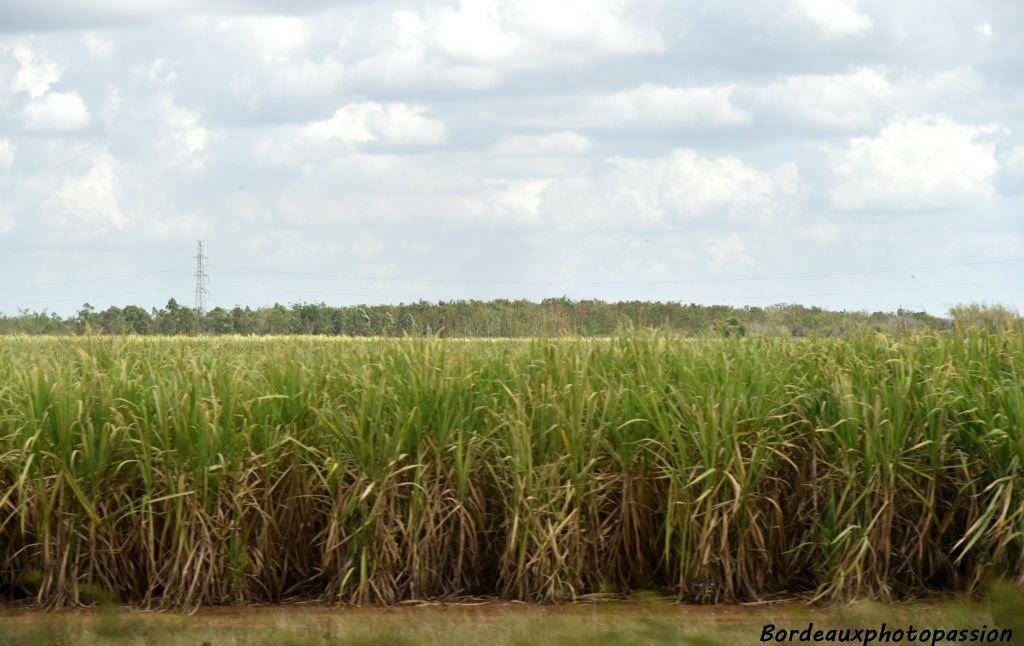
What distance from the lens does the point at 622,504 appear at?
Result: 5.98 metres

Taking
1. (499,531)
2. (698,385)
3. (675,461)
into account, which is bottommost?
(499,531)

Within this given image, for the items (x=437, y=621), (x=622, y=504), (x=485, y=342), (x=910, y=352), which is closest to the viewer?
(x=437, y=621)

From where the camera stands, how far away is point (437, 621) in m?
5.58

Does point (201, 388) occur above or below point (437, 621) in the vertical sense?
above

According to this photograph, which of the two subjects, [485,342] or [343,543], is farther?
[485,342]

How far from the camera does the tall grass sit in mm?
5863

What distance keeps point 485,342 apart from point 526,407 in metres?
1.22

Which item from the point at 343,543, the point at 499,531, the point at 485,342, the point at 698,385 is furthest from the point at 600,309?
the point at 343,543

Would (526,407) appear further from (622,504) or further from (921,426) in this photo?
(921,426)

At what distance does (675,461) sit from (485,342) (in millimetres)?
2003

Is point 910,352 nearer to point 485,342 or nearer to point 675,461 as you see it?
point 675,461

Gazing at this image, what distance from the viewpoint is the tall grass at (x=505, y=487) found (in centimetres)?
586

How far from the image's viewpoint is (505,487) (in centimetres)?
614

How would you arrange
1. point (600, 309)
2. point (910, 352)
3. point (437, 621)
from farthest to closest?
1. point (600, 309)
2. point (910, 352)
3. point (437, 621)
